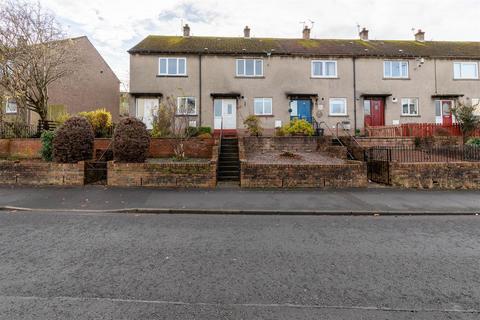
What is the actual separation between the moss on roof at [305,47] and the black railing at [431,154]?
11.4 m

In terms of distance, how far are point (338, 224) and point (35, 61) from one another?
1900 cm

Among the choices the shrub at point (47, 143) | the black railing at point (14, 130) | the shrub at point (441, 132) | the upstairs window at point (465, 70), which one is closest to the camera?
the shrub at point (47, 143)

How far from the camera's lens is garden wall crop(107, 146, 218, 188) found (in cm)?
1112

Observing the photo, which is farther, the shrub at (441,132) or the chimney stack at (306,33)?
the chimney stack at (306,33)

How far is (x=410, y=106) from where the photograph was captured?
2358cm

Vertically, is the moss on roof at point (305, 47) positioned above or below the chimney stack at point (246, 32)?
below

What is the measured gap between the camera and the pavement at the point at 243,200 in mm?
8203

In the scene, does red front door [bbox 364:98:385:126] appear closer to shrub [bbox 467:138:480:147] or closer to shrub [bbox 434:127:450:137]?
shrub [bbox 434:127:450:137]

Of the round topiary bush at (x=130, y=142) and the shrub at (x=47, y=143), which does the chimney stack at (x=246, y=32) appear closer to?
the round topiary bush at (x=130, y=142)

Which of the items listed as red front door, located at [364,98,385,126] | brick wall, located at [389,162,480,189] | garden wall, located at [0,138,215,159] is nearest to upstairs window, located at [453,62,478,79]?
red front door, located at [364,98,385,126]

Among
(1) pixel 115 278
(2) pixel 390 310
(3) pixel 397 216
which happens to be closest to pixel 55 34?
(1) pixel 115 278

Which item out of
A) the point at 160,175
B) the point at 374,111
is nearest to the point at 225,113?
the point at 374,111

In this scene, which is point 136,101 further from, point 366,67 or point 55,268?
point 55,268

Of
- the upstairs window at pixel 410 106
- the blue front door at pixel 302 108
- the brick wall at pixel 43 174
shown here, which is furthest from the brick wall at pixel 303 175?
the upstairs window at pixel 410 106
